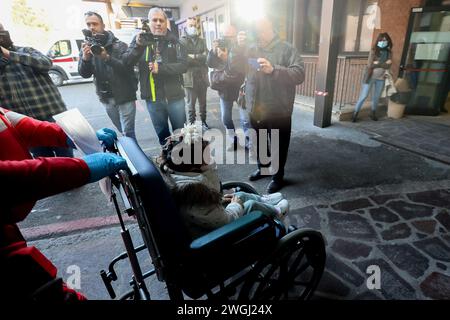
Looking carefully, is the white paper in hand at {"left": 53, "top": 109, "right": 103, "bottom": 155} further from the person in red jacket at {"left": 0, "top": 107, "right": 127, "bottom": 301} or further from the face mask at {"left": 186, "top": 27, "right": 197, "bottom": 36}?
the face mask at {"left": 186, "top": 27, "right": 197, "bottom": 36}

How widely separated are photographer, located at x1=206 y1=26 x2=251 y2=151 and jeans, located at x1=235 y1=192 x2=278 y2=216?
76.6 inches

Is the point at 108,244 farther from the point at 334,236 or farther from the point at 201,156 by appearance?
the point at 334,236

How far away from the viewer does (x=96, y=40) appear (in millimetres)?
3053

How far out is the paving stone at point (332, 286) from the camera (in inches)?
70.9

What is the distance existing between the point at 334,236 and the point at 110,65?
10.1 ft

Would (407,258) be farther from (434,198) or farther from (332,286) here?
(434,198)

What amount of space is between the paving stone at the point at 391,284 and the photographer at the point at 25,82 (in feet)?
11.2

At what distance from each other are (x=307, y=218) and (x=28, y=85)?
315cm

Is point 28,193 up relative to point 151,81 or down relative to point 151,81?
down

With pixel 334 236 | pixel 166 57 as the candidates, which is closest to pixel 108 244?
pixel 334 236

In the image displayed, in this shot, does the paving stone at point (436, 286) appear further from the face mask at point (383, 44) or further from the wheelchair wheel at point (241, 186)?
the face mask at point (383, 44)

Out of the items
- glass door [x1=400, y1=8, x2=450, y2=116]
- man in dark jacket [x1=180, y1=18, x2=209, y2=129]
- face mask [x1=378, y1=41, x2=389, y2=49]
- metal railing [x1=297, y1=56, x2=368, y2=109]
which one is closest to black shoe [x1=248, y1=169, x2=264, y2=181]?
Result: man in dark jacket [x1=180, y1=18, x2=209, y2=129]

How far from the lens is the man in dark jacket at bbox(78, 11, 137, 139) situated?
3.06 metres

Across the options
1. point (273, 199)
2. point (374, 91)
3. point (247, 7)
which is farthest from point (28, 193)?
point (247, 7)
